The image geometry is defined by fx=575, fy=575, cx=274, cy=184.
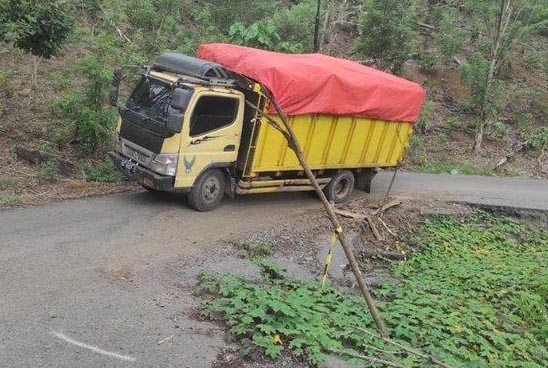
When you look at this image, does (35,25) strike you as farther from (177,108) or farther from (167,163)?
(167,163)

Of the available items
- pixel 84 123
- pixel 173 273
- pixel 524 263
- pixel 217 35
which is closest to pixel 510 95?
pixel 217 35

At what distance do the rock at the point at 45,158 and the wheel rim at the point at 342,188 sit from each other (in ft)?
18.7

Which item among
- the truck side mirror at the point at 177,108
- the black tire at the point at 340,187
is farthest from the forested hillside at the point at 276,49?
the black tire at the point at 340,187

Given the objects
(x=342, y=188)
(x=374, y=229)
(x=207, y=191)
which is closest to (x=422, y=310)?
(x=374, y=229)

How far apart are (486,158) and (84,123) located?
14.5 m

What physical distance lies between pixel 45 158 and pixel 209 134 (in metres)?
3.82

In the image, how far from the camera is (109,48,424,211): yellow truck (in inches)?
392

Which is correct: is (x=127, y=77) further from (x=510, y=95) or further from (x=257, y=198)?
(x=510, y=95)

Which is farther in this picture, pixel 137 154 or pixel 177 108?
pixel 137 154

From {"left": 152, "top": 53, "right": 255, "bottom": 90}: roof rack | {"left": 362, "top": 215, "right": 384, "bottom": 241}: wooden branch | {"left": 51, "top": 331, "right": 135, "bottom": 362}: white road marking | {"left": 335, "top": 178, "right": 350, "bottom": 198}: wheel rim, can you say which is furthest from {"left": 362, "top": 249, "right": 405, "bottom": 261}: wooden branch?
{"left": 51, "top": 331, "right": 135, "bottom": 362}: white road marking

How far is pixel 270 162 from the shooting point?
35.9 ft

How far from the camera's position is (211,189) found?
35.3ft

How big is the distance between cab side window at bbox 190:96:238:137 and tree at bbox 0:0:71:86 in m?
3.53

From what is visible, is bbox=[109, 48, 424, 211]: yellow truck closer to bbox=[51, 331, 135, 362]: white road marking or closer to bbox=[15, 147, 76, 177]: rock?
bbox=[15, 147, 76, 177]: rock
